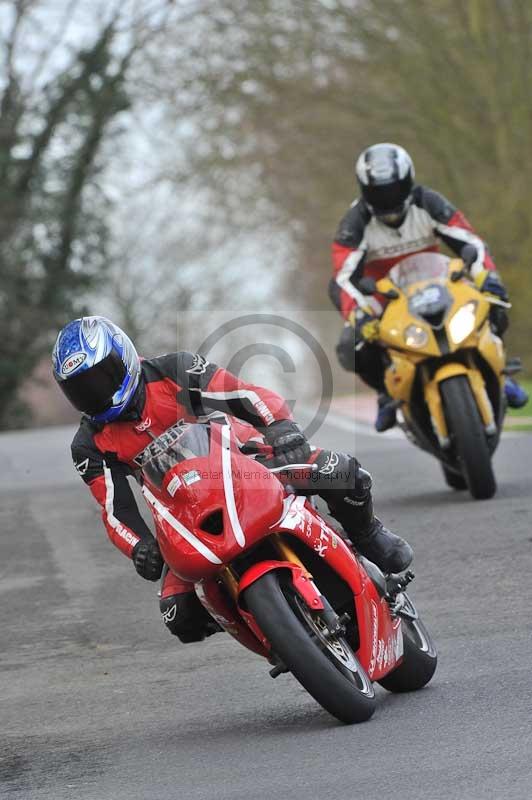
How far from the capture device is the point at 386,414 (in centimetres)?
1058

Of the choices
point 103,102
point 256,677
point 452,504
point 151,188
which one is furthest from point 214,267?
point 256,677

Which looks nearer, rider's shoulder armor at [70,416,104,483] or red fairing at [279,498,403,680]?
red fairing at [279,498,403,680]

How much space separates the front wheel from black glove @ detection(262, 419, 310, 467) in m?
0.54

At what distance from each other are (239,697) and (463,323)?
429cm

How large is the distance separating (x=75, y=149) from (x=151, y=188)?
2795 mm

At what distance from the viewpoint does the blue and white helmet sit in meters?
5.65

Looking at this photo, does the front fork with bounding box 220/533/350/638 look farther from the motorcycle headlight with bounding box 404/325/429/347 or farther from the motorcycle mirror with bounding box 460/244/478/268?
the motorcycle mirror with bounding box 460/244/478/268

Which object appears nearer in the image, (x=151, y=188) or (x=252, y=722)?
(x=252, y=722)

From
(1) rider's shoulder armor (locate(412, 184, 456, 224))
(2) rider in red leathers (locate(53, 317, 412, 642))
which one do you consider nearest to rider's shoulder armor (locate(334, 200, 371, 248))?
(1) rider's shoulder armor (locate(412, 184, 456, 224))

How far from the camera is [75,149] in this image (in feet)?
104

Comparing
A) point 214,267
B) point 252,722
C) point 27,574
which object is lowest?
point 214,267

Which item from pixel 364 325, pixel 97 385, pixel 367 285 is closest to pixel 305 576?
pixel 97 385

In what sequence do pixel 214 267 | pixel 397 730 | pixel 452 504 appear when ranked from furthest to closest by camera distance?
1. pixel 214 267
2. pixel 452 504
3. pixel 397 730

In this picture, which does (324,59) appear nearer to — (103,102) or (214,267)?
(103,102)
